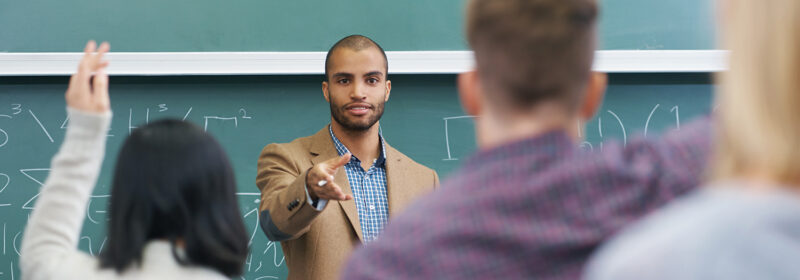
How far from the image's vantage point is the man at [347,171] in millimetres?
2197

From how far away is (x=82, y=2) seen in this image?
280 cm

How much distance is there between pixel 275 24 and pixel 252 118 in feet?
1.28

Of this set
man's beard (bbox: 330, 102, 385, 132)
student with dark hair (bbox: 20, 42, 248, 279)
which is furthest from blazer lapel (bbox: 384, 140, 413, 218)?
student with dark hair (bbox: 20, 42, 248, 279)

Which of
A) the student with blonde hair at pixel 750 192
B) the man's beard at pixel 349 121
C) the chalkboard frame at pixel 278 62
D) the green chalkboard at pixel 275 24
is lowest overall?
the student with blonde hair at pixel 750 192

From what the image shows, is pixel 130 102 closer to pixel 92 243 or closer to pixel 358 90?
pixel 92 243

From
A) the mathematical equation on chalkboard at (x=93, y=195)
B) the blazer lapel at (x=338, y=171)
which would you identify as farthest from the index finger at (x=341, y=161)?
the mathematical equation on chalkboard at (x=93, y=195)

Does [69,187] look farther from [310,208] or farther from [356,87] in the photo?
[356,87]

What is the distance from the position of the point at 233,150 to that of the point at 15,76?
89cm

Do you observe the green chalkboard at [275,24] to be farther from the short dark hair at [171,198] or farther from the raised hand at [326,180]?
the short dark hair at [171,198]

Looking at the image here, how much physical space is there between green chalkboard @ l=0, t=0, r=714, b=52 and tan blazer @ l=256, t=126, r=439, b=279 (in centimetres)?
60

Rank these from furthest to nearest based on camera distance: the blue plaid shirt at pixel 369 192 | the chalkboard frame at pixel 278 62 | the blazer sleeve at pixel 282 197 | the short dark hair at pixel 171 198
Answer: the chalkboard frame at pixel 278 62 < the blue plaid shirt at pixel 369 192 < the blazer sleeve at pixel 282 197 < the short dark hair at pixel 171 198

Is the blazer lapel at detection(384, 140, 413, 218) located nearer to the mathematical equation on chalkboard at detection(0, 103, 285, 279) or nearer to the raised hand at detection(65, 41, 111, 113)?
the mathematical equation on chalkboard at detection(0, 103, 285, 279)

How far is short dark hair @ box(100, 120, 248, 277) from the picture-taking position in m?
1.12

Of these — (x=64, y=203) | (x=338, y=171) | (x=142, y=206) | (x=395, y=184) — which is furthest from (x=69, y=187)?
(x=395, y=184)
